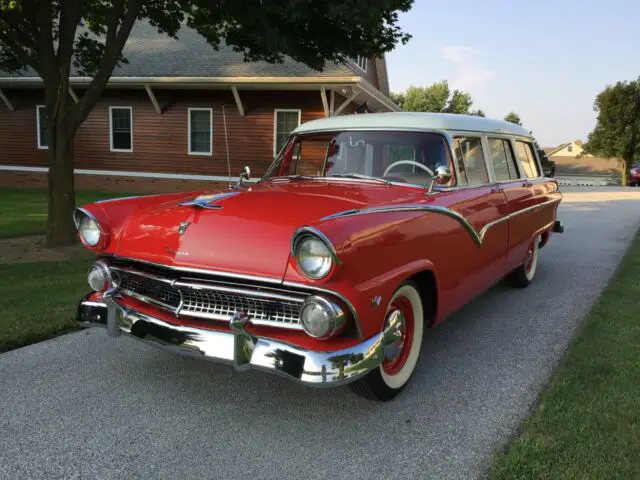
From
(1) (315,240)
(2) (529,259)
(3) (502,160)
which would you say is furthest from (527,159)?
(1) (315,240)

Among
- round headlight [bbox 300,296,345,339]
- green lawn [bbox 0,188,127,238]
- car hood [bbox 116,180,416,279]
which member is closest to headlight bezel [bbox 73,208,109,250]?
car hood [bbox 116,180,416,279]

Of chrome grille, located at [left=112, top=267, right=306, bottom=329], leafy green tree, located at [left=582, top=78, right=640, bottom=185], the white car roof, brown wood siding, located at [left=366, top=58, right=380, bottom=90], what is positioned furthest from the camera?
leafy green tree, located at [left=582, top=78, right=640, bottom=185]

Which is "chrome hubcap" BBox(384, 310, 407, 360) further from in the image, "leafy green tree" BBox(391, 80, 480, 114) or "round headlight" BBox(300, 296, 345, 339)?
"leafy green tree" BBox(391, 80, 480, 114)

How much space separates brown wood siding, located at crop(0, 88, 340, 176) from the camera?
53.8 ft

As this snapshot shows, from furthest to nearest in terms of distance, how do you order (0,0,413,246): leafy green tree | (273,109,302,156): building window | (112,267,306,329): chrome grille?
(273,109,302,156): building window → (0,0,413,246): leafy green tree → (112,267,306,329): chrome grille

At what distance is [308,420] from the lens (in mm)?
2949

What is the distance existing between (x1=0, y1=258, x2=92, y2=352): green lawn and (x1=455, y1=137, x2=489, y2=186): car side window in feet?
10.9

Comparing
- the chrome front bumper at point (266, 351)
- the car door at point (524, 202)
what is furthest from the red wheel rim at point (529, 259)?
the chrome front bumper at point (266, 351)

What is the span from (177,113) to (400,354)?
51.0ft

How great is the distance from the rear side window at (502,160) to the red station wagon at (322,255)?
1.11ft

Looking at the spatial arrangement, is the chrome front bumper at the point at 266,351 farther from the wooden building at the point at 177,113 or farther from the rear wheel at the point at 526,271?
the wooden building at the point at 177,113

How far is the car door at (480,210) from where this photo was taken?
12.8ft

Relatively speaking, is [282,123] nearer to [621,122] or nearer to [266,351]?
[266,351]

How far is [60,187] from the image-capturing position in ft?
25.4
